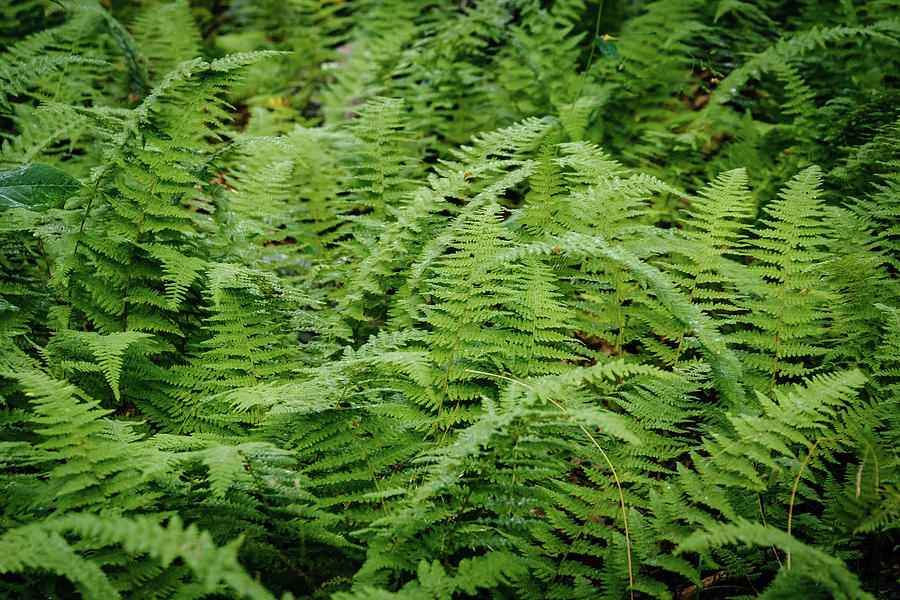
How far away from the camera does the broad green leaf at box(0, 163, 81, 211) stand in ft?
7.33

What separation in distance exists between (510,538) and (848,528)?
1.12m

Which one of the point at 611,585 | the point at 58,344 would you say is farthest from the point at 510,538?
the point at 58,344

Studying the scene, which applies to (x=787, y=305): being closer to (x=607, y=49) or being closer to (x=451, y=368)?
(x=451, y=368)

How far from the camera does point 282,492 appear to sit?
5.99 feet

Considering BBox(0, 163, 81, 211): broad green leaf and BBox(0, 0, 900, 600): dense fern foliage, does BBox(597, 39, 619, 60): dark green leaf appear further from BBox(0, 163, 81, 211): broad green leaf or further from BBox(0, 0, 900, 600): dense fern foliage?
BBox(0, 163, 81, 211): broad green leaf

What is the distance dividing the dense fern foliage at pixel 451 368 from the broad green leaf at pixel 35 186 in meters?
0.02

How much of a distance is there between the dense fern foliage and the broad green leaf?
16 mm

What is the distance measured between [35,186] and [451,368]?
194cm

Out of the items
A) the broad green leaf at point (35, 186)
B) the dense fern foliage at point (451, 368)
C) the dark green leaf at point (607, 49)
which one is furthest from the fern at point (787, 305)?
the broad green leaf at point (35, 186)

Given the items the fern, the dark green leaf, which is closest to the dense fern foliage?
the fern

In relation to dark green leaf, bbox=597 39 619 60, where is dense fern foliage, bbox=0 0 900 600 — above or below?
below

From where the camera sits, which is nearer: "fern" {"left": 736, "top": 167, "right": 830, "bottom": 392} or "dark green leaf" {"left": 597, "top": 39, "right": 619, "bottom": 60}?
"fern" {"left": 736, "top": 167, "right": 830, "bottom": 392}

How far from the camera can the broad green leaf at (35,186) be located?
223 cm

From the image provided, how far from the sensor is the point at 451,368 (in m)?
2.21
